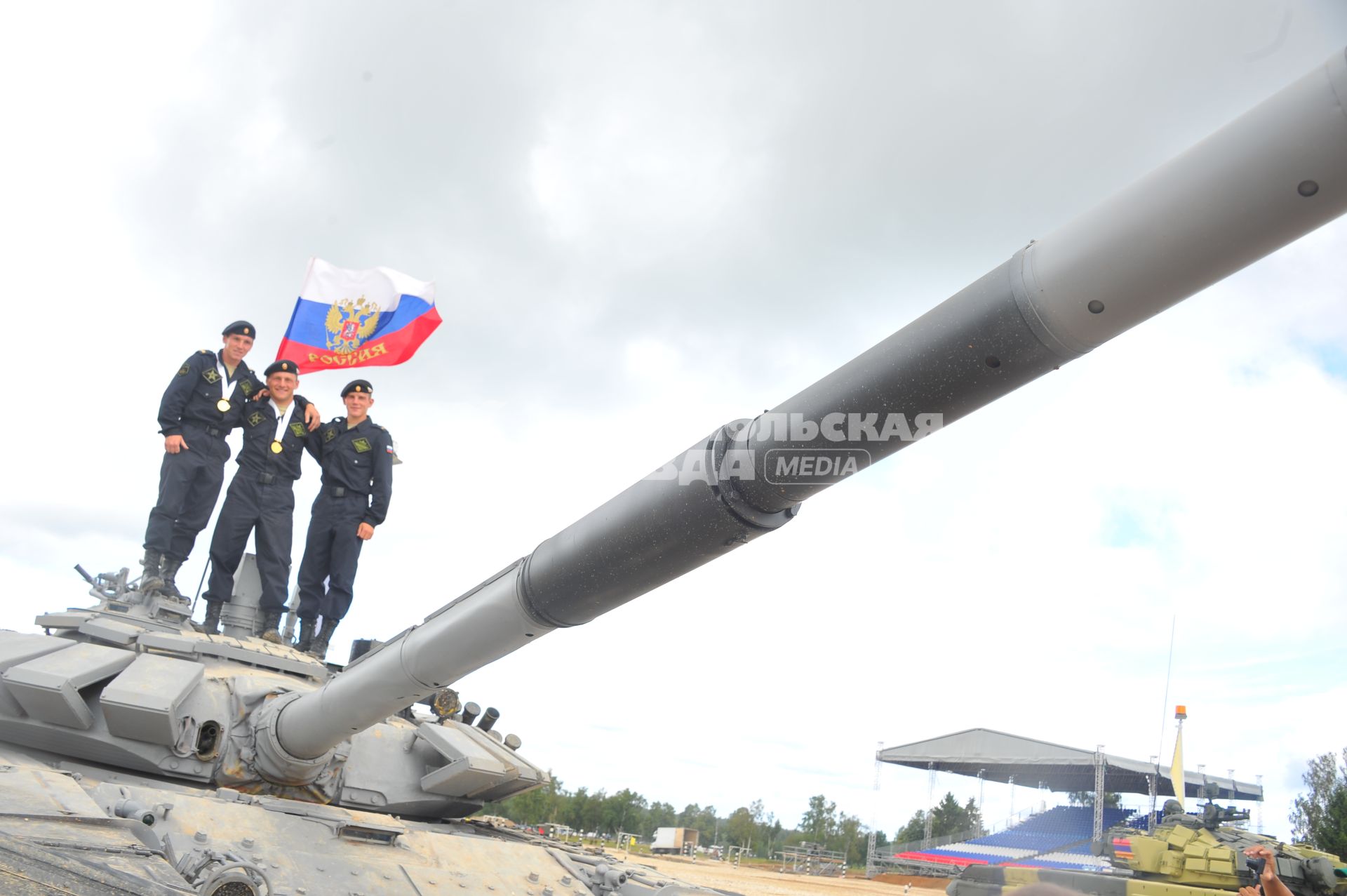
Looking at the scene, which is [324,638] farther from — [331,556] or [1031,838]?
[1031,838]

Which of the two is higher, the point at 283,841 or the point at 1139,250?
the point at 1139,250

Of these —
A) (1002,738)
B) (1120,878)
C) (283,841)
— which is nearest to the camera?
(283,841)

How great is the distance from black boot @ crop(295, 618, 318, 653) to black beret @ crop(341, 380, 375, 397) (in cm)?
238

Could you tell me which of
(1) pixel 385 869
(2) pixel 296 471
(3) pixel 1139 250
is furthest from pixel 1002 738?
(3) pixel 1139 250

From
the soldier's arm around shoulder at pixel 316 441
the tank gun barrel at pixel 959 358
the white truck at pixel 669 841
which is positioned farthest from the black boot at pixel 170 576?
A: the white truck at pixel 669 841

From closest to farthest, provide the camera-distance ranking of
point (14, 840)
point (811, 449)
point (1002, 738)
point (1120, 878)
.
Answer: point (14, 840)
point (811, 449)
point (1120, 878)
point (1002, 738)

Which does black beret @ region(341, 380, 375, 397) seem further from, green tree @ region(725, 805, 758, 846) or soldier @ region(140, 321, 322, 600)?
green tree @ region(725, 805, 758, 846)

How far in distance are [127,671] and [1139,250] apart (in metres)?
6.55

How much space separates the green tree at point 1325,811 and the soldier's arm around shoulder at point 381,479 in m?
32.1

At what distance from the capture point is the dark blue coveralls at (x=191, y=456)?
30.2 ft

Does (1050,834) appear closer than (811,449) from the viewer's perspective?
No

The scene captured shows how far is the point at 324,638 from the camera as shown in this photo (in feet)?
34.0

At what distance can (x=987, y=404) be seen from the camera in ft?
11.9

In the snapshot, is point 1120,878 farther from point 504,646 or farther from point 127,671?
point 127,671
